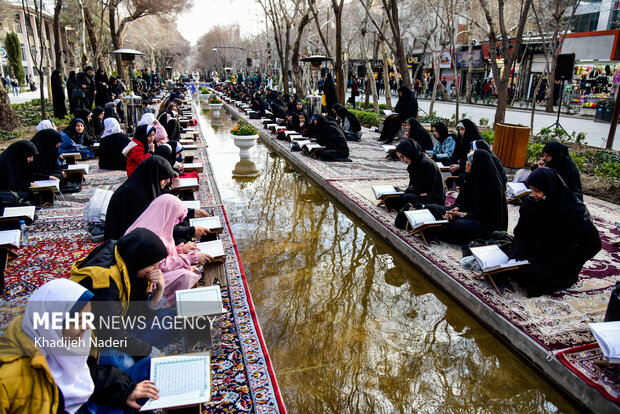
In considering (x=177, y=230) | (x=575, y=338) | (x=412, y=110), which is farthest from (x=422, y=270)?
(x=412, y=110)

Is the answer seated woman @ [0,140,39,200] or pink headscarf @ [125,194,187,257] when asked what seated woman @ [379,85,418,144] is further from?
pink headscarf @ [125,194,187,257]

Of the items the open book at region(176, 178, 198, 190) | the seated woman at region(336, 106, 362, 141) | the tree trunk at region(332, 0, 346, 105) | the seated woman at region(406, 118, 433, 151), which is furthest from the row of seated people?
the tree trunk at region(332, 0, 346, 105)

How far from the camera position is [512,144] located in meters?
9.16

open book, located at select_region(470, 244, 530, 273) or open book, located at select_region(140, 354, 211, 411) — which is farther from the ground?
open book, located at select_region(470, 244, 530, 273)

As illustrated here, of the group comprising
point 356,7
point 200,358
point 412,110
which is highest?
point 356,7

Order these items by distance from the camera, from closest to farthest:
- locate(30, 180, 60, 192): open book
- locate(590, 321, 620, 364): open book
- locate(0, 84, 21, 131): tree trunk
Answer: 1. locate(590, 321, 620, 364): open book
2. locate(30, 180, 60, 192): open book
3. locate(0, 84, 21, 131): tree trunk

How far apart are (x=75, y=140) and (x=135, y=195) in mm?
6712

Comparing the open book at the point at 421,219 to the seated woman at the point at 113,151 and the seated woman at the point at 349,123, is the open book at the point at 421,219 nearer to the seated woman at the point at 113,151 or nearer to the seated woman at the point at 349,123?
the seated woman at the point at 113,151

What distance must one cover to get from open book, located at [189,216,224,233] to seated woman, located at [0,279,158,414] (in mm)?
2545

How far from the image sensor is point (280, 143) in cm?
1277

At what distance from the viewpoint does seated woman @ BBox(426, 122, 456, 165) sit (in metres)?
8.66

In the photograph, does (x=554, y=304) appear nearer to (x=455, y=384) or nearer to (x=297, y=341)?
(x=455, y=384)

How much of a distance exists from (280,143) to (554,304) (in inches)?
382

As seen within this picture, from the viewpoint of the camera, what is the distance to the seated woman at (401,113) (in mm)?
11445
